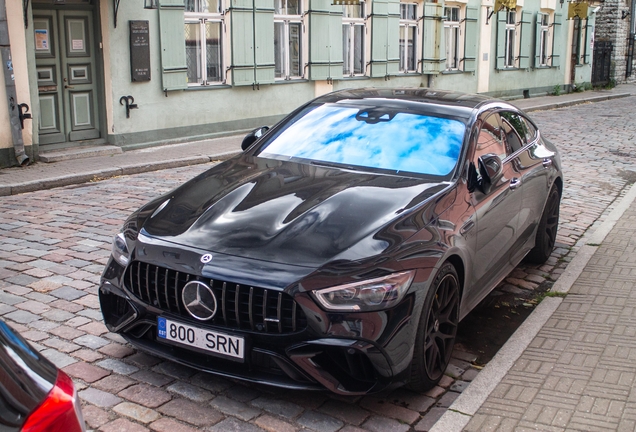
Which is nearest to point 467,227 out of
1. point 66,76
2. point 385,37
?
point 66,76

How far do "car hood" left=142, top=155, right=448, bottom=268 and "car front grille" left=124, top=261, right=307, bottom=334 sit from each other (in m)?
0.18

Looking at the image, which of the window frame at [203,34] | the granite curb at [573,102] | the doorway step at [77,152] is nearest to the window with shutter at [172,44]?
the window frame at [203,34]

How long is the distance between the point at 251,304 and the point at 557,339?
2386 millimetres

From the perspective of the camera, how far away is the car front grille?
3797 millimetres

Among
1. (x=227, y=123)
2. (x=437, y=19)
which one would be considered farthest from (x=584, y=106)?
(x=227, y=123)

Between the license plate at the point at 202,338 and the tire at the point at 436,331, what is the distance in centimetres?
93

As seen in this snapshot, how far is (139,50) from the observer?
13.2 meters

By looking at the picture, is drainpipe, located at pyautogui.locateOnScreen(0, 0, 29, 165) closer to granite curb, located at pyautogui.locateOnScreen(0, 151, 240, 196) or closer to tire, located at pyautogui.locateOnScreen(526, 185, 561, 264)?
granite curb, located at pyautogui.locateOnScreen(0, 151, 240, 196)

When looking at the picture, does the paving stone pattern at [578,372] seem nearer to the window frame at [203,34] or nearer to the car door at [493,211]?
the car door at [493,211]

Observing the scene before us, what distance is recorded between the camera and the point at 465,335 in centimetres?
532

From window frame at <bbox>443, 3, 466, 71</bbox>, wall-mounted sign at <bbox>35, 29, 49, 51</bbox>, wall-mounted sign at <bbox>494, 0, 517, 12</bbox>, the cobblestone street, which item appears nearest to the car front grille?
the cobblestone street

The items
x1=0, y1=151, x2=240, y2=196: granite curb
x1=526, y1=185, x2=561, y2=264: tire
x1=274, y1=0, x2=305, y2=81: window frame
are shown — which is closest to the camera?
x1=526, y1=185, x2=561, y2=264: tire

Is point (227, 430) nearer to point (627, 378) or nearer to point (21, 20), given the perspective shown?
point (627, 378)

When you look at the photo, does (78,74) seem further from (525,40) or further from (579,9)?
(579,9)
